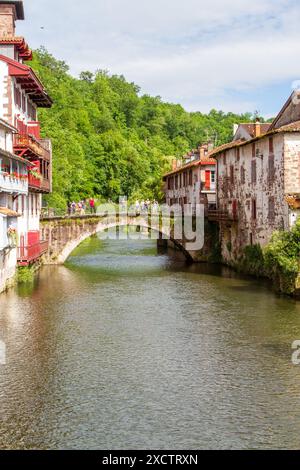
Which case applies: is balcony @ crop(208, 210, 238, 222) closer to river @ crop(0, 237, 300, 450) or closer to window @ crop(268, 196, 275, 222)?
window @ crop(268, 196, 275, 222)

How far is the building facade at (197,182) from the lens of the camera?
66.9 m

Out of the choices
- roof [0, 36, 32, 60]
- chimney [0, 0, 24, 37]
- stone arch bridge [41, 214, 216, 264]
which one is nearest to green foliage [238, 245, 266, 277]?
stone arch bridge [41, 214, 216, 264]

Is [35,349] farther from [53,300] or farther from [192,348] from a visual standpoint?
[53,300]

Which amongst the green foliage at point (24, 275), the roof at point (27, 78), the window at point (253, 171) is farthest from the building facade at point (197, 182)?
the green foliage at point (24, 275)

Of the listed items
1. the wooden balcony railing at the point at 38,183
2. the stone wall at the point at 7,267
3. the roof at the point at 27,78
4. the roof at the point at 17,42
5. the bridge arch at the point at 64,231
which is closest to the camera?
the stone wall at the point at 7,267

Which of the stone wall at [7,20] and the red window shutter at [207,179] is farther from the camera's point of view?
the red window shutter at [207,179]

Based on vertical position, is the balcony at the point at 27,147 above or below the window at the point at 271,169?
above

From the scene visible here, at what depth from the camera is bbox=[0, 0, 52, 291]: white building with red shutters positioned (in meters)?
40.3

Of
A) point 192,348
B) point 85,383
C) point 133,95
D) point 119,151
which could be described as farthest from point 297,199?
point 133,95

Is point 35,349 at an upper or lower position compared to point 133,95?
lower

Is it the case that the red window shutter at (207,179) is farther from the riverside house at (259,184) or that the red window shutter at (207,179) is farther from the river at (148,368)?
the river at (148,368)

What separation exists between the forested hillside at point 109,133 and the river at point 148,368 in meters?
39.3

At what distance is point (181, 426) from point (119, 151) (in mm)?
103388
